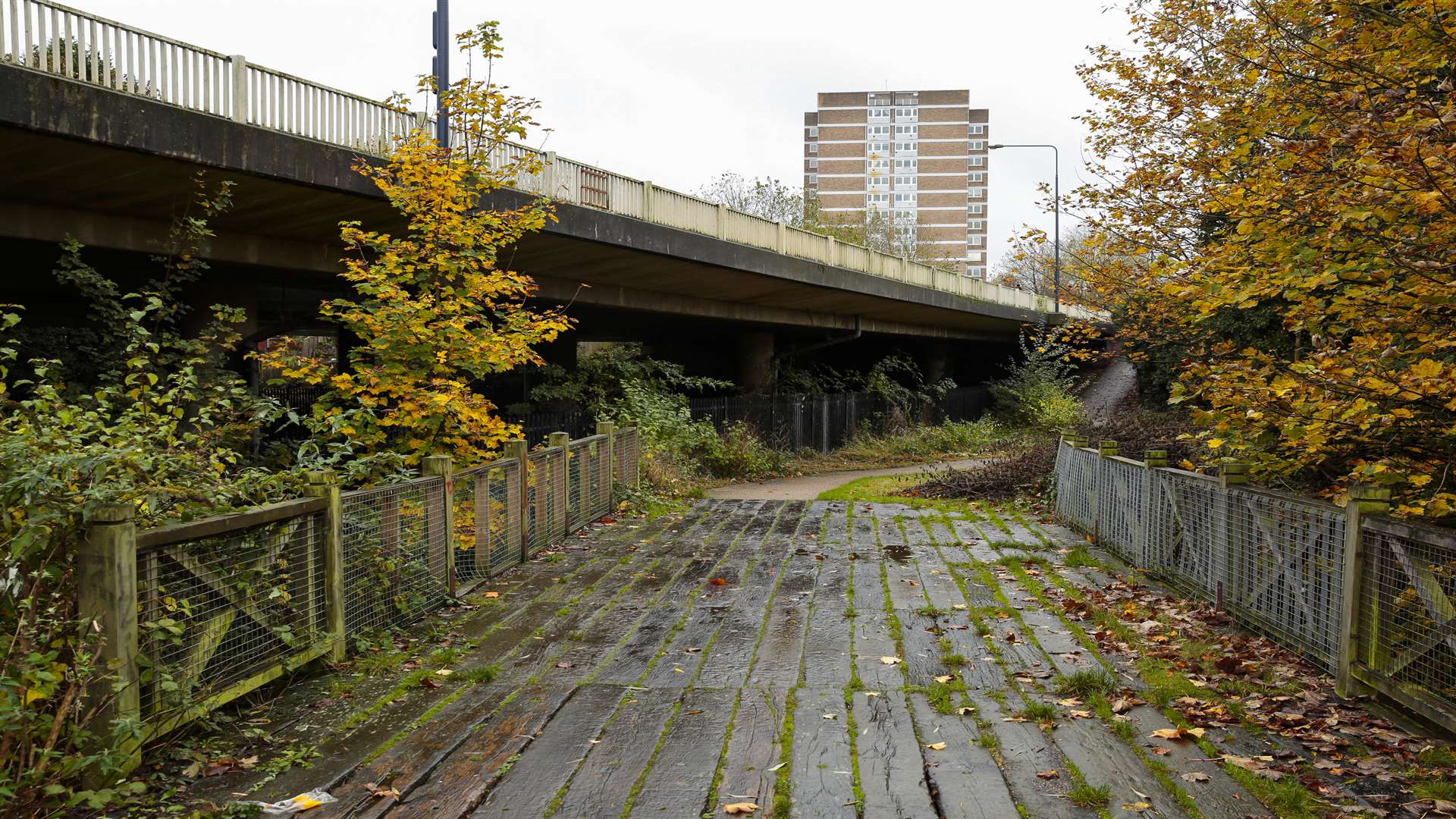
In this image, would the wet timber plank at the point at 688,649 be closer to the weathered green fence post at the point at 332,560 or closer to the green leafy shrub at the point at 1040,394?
the weathered green fence post at the point at 332,560

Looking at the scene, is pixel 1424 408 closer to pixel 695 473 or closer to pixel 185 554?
pixel 185 554

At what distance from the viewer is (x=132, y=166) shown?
37.7 feet

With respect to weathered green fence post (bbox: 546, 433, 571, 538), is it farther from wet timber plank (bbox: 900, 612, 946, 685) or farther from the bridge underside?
wet timber plank (bbox: 900, 612, 946, 685)

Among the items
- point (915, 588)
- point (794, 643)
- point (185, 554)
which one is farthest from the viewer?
point (915, 588)

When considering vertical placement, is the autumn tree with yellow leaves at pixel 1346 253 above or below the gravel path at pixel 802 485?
above

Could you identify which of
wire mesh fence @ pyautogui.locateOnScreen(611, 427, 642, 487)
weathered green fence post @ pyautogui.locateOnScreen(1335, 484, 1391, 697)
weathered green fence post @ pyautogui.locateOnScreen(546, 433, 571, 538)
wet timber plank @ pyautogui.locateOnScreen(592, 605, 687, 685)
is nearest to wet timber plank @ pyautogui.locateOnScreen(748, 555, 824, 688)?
wet timber plank @ pyautogui.locateOnScreen(592, 605, 687, 685)

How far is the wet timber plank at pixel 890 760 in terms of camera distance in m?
4.16

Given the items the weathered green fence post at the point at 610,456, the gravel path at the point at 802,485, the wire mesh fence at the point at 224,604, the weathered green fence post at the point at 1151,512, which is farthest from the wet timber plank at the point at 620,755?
the gravel path at the point at 802,485

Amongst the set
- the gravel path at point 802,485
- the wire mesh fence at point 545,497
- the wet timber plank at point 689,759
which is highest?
the wire mesh fence at point 545,497

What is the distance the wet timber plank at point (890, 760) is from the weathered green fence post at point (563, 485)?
238 inches

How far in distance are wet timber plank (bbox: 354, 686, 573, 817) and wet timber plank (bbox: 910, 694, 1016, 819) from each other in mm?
1965

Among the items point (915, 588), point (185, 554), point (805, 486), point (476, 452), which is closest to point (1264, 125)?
point (915, 588)

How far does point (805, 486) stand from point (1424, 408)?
14272 mm

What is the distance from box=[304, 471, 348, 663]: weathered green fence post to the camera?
600 cm
